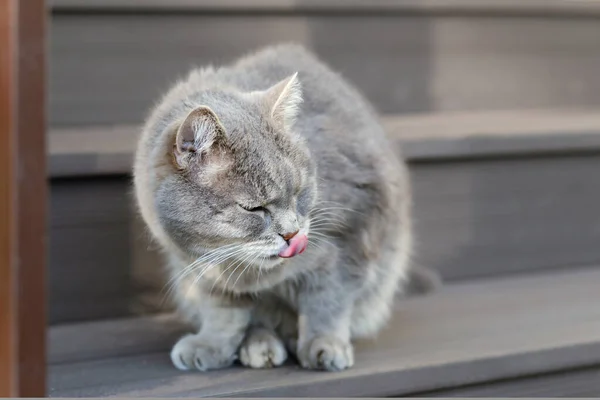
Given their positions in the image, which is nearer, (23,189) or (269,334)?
(23,189)

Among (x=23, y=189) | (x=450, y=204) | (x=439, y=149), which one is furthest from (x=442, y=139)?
(x=23, y=189)

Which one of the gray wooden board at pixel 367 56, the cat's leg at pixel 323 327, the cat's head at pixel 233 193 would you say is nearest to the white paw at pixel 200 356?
the cat's leg at pixel 323 327

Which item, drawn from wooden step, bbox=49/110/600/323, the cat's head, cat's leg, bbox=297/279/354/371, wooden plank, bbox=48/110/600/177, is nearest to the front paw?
cat's leg, bbox=297/279/354/371

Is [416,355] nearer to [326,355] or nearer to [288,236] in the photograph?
[326,355]

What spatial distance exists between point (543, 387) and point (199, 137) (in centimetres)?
83

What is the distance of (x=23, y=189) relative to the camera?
1.03 meters

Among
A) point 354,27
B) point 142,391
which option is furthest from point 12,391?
point 354,27

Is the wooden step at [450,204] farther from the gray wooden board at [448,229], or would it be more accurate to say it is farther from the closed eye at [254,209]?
the closed eye at [254,209]

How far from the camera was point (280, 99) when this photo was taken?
1364 mm

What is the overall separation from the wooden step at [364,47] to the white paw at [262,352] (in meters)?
0.73

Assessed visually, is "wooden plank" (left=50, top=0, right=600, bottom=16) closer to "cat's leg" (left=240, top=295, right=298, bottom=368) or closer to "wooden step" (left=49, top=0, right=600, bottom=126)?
"wooden step" (left=49, top=0, right=600, bottom=126)

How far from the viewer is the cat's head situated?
1292mm

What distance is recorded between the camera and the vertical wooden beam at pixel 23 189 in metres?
1.02

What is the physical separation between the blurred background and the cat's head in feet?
1.00
